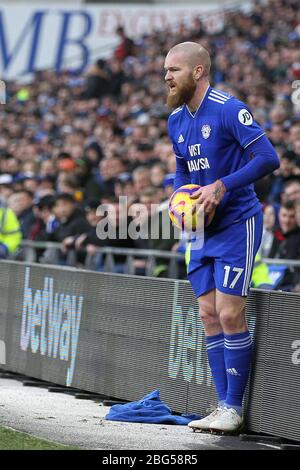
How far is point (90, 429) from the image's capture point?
7.85 m

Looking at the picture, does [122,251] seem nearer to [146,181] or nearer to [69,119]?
[146,181]

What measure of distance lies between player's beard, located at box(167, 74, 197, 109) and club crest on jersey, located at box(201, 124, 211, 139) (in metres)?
0.24

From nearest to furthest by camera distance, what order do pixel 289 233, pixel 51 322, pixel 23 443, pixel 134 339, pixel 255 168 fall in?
pixel 23 443 → pixel 255 168 → pixel 134 339 → pixel 51 322 → pixel 289 233

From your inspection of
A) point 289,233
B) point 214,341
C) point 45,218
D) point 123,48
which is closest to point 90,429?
point 214,341

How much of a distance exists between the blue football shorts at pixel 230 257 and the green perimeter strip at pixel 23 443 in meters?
1.62

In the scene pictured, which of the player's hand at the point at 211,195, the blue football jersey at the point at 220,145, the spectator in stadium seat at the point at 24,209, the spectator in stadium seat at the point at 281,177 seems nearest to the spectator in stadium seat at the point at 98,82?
the spectator in stadium seat at the point at 24,209

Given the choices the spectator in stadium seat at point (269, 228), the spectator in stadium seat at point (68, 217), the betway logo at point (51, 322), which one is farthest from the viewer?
the spectator in stadium seat at point (68, 217)

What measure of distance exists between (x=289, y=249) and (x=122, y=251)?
97.5 inches

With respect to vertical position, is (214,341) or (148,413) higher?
(214,341)

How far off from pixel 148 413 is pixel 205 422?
77 centimetres

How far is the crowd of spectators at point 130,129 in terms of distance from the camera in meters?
14.2

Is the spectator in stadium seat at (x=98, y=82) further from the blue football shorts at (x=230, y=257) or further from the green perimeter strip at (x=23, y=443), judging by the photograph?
the green perimeter strip at (x=23, y=443)

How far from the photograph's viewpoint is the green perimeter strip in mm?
6777

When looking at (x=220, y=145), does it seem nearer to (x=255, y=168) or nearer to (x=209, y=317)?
(x=255, y=168)
